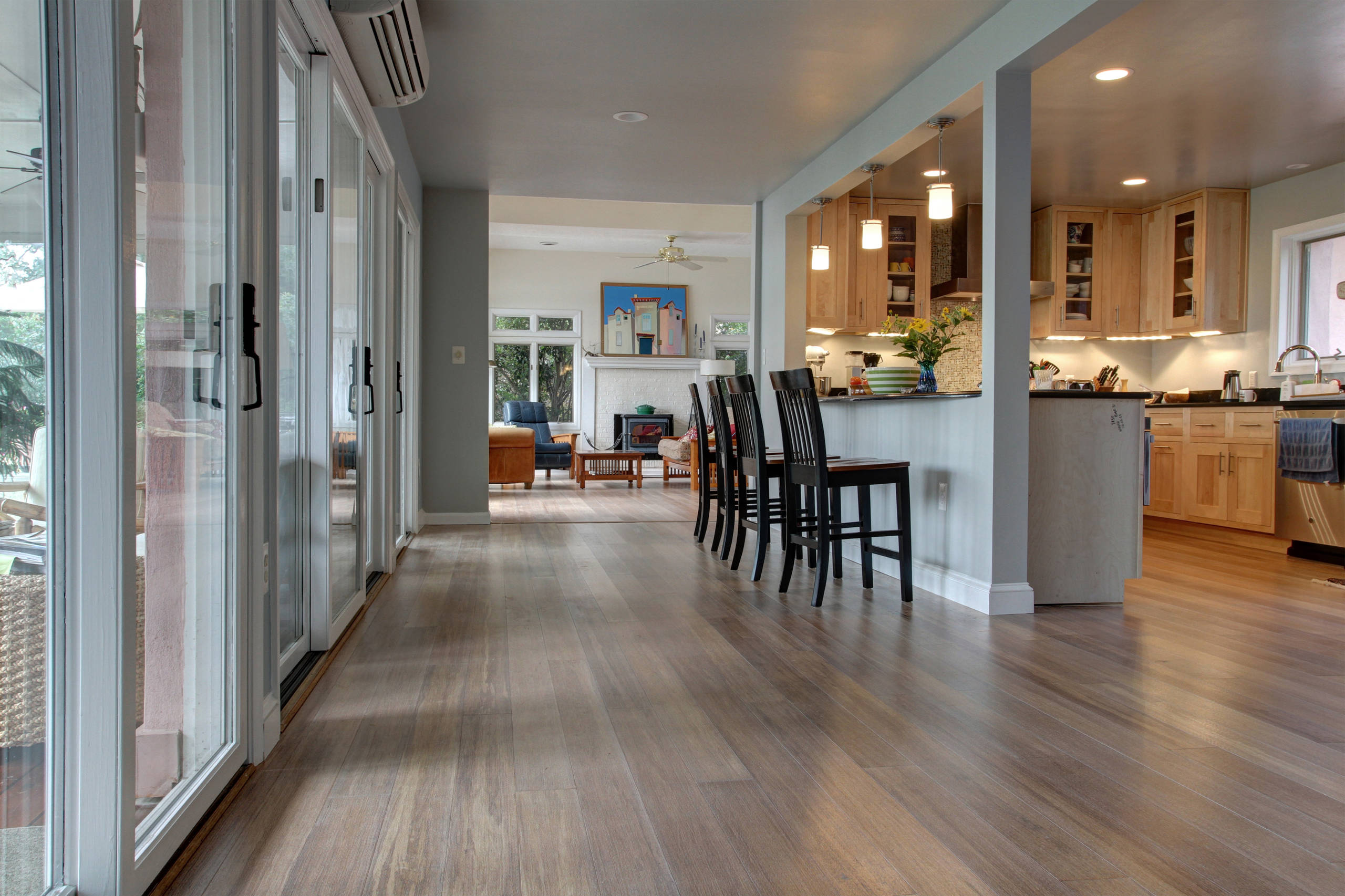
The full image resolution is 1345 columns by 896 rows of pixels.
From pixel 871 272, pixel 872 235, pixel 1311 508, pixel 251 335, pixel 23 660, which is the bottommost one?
pixel 1311 508

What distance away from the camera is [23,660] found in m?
1.08

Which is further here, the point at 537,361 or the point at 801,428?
the point at 537,361

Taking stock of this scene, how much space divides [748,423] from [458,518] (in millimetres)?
2654

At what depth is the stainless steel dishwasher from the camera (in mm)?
4621

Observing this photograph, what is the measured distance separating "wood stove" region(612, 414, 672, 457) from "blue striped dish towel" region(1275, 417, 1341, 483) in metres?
7.29

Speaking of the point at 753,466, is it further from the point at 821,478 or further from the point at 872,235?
the point at 872,235

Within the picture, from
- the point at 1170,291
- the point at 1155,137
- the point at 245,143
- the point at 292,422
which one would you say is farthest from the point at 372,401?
the point at 1170,291

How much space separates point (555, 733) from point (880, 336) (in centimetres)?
556

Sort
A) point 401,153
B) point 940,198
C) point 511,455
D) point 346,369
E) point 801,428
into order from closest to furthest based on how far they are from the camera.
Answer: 1. point 346,369
2. point 801,428
3. point 940,198
4. point 401,153
5. point 511,455

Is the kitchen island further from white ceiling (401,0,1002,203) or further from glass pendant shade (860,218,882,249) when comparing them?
white ceiling (401,0,1002,203)

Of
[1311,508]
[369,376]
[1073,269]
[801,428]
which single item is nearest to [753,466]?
[801,428]

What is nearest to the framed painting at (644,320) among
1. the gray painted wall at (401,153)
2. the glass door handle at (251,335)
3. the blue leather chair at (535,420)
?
the blue leather chair at (535,420)

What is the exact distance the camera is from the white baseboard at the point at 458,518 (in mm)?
6102

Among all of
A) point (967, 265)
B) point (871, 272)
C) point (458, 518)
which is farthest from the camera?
point (967, 265)
